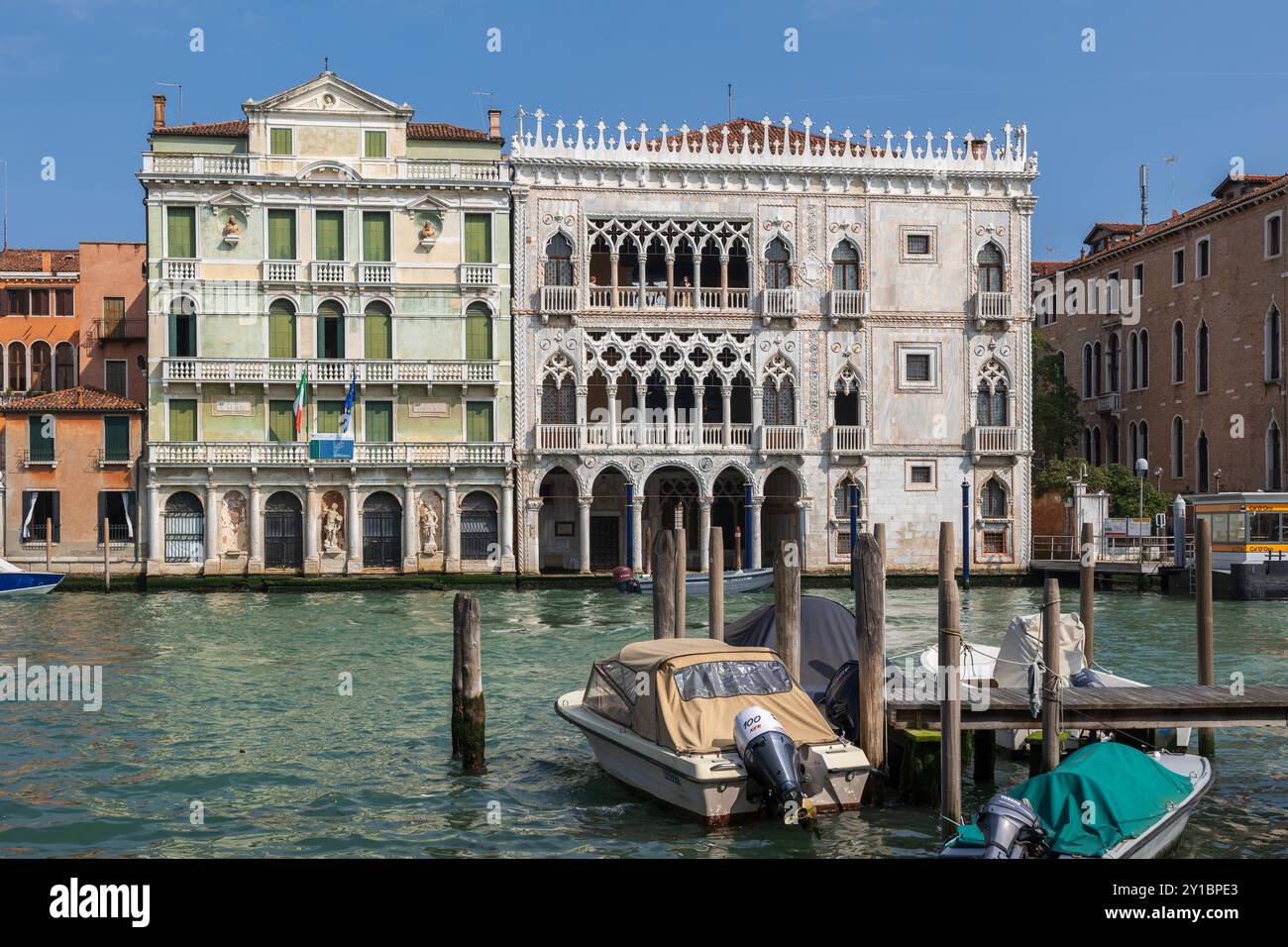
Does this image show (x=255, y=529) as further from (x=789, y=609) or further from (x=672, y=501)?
(x=789, y=609)

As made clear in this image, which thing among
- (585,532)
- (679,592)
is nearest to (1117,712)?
(679,592)

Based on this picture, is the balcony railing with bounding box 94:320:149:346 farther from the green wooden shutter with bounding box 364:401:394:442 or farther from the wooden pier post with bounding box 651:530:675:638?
the wooden pier post with bounding box 651:530:675:638

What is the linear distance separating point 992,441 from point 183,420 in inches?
798

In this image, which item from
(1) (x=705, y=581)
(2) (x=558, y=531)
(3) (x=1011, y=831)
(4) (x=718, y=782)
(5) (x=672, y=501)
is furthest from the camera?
(5) (x=672, y=501)

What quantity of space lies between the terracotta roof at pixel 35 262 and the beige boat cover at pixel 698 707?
114 feet

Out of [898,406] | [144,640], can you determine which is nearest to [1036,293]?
[898,406]

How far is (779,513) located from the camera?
3775 cm

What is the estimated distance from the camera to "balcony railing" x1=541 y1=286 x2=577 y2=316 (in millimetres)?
35125

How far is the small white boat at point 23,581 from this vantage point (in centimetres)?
3105

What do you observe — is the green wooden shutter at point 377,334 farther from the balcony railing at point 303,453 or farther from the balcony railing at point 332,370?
the balcony railing at point 303,453

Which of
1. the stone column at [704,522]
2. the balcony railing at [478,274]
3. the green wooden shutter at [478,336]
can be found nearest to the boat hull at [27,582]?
the green wooden shutter at [478,336]

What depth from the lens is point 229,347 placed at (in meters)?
34.5

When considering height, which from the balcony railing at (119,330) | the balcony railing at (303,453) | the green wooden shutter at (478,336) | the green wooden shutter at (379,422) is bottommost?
the balcony railing at (303,453)
